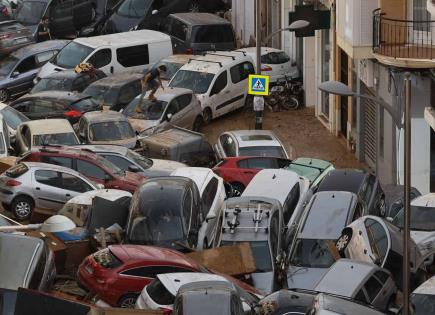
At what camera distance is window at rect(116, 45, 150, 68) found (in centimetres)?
4053

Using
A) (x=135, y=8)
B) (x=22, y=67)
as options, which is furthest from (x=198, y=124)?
(x=135, y=8)

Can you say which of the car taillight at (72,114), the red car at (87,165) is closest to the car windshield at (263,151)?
the red car at (87,165)

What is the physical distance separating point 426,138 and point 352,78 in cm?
530

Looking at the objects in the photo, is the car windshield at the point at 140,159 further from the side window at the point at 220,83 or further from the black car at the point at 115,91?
the side window at the point at 220,83

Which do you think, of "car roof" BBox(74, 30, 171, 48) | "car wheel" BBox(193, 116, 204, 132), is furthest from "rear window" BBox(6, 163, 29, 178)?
"car roof" BBox(74, 30, 171, 48)

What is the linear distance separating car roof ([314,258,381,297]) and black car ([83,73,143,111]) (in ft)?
54.5

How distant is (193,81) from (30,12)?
1212cm

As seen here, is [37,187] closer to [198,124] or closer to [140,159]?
[140,159]

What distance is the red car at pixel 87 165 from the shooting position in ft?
88.3

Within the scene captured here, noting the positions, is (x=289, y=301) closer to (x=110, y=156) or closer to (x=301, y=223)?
(x=301, y=223)

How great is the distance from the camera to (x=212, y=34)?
43750 mm

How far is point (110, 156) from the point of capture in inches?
1110

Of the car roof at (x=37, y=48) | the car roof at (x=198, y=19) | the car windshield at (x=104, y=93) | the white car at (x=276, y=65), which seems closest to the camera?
the car windshield at (x=104, y=93)

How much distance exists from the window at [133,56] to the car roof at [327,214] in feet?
59.2
